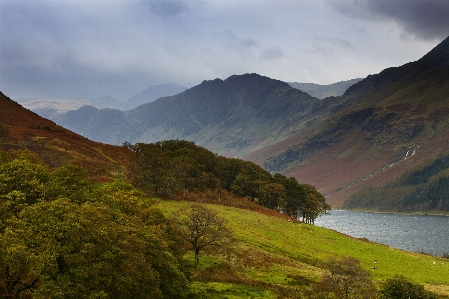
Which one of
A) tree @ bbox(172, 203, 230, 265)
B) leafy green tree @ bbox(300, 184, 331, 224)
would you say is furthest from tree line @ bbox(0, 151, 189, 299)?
leafy green tree @ bbox(300, 184, 331, 224)

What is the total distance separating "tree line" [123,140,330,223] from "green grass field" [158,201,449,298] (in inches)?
449

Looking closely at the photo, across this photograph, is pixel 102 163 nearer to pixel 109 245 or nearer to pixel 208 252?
pixel 208 252

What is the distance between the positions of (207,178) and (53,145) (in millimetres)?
46531

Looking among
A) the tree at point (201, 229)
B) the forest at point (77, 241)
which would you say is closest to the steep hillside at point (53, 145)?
the tree at point (201, 229)

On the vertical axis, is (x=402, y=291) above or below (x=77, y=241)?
below

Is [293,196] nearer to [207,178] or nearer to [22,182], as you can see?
[207,178]

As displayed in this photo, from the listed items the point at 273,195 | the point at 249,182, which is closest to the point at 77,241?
the point at 249,182

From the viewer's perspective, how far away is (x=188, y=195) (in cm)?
9706

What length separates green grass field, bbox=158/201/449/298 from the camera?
143ft

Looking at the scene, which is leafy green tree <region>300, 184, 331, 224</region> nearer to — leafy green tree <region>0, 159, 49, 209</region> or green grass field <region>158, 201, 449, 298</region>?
green grass field <region>158, 201, 449, 298</region>

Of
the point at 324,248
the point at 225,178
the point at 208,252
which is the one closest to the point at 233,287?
the point at 208,252

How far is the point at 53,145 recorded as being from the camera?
9288 centimetres

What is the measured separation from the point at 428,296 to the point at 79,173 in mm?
42045

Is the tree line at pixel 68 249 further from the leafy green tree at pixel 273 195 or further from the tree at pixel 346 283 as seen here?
the leafy green tree at pixel 273 195
